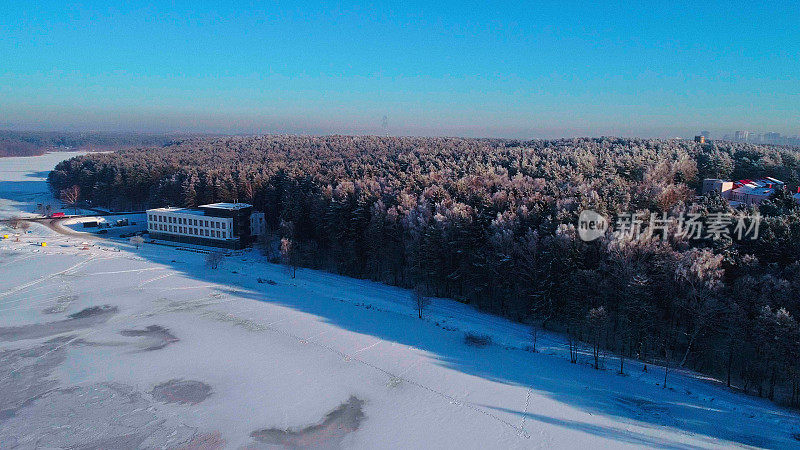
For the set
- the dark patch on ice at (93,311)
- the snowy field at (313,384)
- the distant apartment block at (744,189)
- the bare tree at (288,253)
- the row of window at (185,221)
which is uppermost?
the distant apartment block at (744,189)

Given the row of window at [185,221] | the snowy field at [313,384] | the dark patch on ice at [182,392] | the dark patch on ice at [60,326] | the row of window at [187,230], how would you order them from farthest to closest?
the row of window at [187,230]
the row of window at [185,221]
the dark patch on ice at [60,326]
the dark patch on ice at [182,392]
the snowy field at [313,384]

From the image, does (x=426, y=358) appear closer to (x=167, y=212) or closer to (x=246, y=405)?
(x=246, y=405)

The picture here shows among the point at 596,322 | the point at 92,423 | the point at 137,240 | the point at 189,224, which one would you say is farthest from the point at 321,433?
Result: the point at 137,240

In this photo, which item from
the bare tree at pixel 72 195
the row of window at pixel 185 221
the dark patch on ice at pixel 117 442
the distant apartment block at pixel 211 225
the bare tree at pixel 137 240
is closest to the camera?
the dark patch on ice at pixel 117 442

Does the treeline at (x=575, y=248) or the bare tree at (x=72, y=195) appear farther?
the bare tree at (x=72, y=195)

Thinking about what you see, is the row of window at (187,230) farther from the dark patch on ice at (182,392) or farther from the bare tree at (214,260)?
the dark patch on ice at (182,392)

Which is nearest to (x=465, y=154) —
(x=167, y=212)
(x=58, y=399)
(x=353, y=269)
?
(x=353, y=269)

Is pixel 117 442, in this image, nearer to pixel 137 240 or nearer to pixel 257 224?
pixel 257 224

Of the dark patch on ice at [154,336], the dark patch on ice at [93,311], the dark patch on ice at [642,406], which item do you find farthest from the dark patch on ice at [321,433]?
the dark patch on ice at [93,311]
